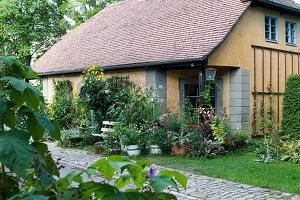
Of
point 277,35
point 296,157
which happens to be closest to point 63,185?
point 296,157

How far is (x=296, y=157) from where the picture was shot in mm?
9078

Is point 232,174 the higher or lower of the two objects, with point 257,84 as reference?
lower

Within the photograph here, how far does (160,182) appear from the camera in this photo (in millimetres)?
1285

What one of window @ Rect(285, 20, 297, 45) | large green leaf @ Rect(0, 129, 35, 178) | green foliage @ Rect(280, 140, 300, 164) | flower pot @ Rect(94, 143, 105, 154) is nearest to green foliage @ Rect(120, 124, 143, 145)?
flower pot @ Rect(94, 143, 105, 154)

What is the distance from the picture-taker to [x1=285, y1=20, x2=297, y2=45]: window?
1387cm

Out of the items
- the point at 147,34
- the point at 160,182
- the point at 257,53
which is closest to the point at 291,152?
the point at 257,53

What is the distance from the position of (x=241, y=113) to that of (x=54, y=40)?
834 inches

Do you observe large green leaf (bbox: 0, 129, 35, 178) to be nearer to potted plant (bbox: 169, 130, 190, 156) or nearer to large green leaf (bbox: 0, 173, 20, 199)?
large green leaf (bbox: 0, 173, 20, 199)

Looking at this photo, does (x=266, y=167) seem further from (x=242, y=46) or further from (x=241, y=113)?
(x=242, y=46)

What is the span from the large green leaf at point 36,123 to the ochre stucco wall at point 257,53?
9.76 meters

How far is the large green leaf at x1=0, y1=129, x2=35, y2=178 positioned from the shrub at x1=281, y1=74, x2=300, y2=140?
10368 millimetres

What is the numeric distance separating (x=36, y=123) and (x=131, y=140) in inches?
348

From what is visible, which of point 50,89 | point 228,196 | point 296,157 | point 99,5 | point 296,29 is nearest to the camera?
point 228,196

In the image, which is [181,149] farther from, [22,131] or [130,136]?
[22,131]
